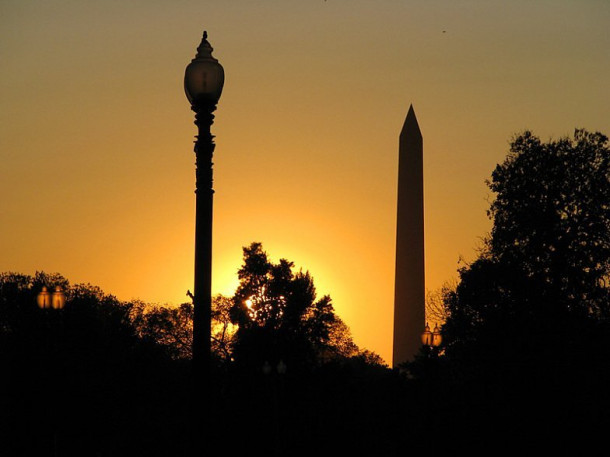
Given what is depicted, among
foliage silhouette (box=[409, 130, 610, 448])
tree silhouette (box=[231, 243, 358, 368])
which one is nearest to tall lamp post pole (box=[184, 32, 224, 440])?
foliage silhouette (box=[409, 130, 610, 448])

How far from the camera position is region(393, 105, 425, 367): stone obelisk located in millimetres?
91438

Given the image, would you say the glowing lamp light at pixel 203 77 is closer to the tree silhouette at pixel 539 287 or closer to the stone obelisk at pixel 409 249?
the tree silhouette at pixel 539 287

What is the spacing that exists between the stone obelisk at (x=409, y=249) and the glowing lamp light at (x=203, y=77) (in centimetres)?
7493

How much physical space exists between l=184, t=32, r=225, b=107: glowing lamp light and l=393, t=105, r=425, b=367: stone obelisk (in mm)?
74935

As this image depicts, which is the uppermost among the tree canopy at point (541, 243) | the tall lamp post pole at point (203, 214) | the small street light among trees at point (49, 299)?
the tree canopy at point (541, 243)

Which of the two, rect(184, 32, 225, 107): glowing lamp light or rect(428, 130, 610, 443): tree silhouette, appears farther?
rect(428, 130, 610, 443): tree silhouette

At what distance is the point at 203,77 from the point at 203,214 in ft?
5.33

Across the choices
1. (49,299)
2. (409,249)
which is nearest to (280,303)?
(409,249)

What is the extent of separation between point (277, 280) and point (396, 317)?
978 inches

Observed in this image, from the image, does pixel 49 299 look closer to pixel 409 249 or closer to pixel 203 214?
pixel 203 214

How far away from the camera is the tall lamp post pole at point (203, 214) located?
16.6 metres

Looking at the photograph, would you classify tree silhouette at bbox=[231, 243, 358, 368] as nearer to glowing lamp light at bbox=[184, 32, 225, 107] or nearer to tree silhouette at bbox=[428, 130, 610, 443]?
tree silhouette at bbox=[428, 130, 610, 443]

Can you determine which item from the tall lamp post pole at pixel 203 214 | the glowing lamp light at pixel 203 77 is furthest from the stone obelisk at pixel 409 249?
the glowing lamp light at pixel 203 77

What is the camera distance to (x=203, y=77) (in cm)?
1655
